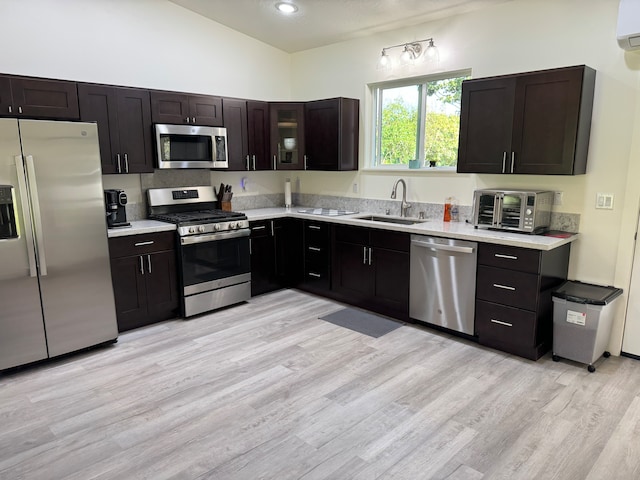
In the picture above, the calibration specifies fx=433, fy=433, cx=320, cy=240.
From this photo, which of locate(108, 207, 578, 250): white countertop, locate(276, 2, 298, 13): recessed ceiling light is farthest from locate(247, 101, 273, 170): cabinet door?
locate(276, 2, 298, 13): recessed ceiling light

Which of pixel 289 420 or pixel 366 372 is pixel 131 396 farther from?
pixel 366 372

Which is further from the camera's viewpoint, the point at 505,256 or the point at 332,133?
the point at 332,133

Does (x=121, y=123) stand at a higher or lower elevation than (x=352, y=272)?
higher

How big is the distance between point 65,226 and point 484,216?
3223 millimetres

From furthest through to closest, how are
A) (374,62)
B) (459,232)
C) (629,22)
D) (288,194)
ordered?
(288,194), (374,62), (459,232), (629,22)

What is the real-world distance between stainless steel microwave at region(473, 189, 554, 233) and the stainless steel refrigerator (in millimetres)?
3002

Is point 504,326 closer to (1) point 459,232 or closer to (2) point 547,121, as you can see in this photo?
(1) point 459,232

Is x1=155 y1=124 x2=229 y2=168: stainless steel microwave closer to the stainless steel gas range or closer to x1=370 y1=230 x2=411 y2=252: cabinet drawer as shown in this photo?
the stainless steel gas range

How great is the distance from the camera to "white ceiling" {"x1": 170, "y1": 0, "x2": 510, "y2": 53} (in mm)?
3830

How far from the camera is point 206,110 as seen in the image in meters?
4.39

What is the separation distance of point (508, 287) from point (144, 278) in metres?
Answer: 3.02

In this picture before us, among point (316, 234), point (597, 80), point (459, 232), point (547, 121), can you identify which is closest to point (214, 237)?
point (316, 234)

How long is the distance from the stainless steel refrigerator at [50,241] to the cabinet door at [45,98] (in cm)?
50

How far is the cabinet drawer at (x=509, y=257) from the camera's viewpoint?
307cm
